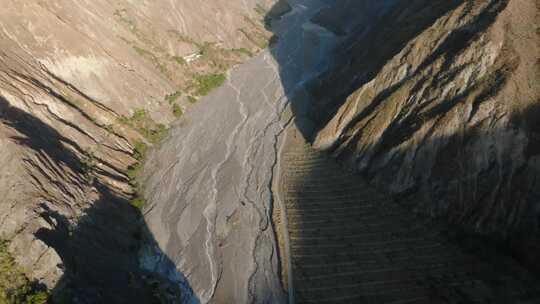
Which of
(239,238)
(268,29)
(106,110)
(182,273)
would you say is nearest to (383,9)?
(268,29)

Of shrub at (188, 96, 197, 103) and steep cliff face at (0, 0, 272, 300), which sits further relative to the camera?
shrub at (188, 96, 197, 103)

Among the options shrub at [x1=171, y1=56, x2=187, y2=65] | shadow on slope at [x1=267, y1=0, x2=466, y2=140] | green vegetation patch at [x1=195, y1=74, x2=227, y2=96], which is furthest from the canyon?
shrub at [x1=171, y1=56, x2=187, y2=65]

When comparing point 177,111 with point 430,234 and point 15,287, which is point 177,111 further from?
point 430,234

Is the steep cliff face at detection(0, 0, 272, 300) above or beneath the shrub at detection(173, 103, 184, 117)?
above

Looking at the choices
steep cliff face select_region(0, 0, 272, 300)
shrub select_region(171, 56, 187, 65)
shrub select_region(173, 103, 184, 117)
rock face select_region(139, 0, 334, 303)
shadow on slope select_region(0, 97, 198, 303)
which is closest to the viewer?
shadow on slope select_region(0, 97, 198, 303)

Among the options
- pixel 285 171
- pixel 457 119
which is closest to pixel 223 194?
pixel 285 171

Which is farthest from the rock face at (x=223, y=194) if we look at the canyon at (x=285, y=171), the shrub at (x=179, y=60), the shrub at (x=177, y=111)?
the shrub at (x=179, y=60)

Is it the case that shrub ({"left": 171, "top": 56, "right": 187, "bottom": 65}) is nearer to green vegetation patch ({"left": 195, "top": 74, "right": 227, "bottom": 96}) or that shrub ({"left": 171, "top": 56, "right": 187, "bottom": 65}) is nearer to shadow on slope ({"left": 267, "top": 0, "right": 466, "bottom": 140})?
green vegetation patch ({"left": 195, "top": 74, "right": 227, "bottom": 96})
